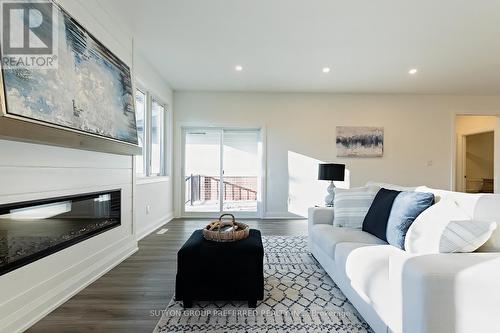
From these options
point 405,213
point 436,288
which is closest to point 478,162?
point 405,213

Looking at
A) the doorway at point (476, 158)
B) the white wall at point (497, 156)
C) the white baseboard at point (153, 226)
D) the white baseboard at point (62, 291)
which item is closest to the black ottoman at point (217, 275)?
the white baseboard at point (62, 291)

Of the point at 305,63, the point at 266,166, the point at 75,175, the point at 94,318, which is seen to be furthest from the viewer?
the point at 266,166

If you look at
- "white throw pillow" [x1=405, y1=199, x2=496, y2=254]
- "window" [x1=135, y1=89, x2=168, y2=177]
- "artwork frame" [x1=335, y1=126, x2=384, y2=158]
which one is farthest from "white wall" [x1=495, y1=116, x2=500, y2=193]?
"window" [x1=135, y1=89, x2=168, y2=177]

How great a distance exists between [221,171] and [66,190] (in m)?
3.53

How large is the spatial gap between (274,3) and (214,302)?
2.83 metres

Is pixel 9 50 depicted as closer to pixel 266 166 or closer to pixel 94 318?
pixel 94 318

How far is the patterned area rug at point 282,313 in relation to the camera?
69.7 inches

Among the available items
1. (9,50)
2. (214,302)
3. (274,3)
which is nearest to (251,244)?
(214,302)

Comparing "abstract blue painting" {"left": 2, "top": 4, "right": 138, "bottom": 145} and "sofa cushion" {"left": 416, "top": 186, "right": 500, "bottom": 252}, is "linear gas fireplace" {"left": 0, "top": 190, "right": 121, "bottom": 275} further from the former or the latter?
"sofa cushion" {"left": 416, "top": 186, "right": 500, "bottom": 252}

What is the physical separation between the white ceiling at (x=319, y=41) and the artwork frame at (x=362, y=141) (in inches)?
36.5

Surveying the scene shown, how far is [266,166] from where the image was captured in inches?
219

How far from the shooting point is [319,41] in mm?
3385

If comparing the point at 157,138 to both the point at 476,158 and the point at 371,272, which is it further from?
the point at 476,158

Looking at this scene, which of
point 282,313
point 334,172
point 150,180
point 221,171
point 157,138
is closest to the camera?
point 282,313
